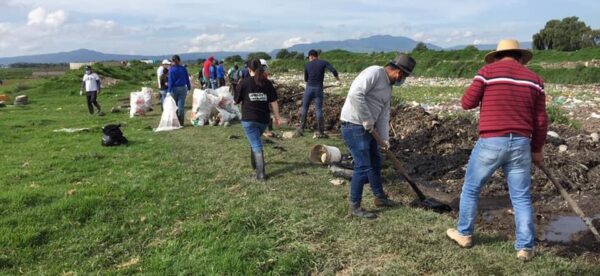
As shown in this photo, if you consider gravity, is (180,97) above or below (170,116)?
above

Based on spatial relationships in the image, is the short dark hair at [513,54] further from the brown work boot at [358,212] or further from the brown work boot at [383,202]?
the brown work boot at [383,202]

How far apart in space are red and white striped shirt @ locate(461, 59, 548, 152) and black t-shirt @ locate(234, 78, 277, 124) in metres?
3.50

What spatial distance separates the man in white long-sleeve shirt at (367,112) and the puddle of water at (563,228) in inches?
73.9

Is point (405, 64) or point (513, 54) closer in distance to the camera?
point (513, 54)

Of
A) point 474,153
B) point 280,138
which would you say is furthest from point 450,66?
point 474,153

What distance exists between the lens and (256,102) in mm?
6879

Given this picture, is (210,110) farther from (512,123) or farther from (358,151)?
(512,123)

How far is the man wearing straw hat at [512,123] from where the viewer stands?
12.6ft

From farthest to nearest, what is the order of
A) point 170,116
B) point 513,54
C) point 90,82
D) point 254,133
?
1. point 90,82
2. point 170,116
3. point 254,133
4. point 513,54

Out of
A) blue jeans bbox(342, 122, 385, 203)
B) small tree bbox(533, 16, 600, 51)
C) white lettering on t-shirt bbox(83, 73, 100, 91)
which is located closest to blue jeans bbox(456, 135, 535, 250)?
blue jeans bbox(342, 122, 385, 203)

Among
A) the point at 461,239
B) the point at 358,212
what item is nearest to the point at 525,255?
the point at 461,239

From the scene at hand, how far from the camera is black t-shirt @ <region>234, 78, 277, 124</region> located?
6.87 m

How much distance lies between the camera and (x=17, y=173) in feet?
24.4

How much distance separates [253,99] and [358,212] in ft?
8.10
